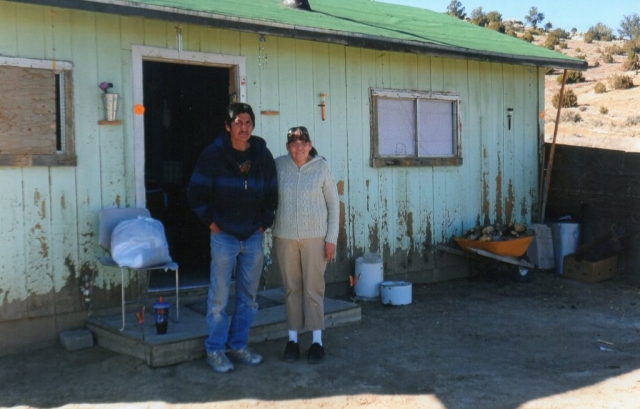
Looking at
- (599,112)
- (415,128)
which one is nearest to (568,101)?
(599,112)

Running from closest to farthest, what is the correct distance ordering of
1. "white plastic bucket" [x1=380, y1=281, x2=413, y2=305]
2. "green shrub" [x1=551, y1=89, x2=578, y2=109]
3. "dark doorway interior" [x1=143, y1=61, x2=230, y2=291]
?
"white plastic bucket" [x1=380, y1=281, x2=413, y2=305] < "dark doorway interior" [x1=143, y1=61, x2=230, y2=291] < "green shrub" [x1=551, y1=89, x2=578, y2=109]

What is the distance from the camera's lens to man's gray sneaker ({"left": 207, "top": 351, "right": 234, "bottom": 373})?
4934 millimetres

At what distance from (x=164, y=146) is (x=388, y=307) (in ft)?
12.3

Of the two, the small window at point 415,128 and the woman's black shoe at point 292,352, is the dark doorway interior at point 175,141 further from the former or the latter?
the woman's black shoe at point 292,352

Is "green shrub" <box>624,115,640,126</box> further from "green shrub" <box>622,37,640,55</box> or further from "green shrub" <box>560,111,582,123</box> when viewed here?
"green shrub" <box>622,37,640,55</box>

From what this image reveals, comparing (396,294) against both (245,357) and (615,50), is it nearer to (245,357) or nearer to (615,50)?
(245,357)

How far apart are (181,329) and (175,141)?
414 cm

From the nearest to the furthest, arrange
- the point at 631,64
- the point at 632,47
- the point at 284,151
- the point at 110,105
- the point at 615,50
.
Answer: the point at 110,105 → the point at 284,151 → the point at 631,64 → the point at 632,47 → the point at 615,50

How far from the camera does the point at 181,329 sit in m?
5.44

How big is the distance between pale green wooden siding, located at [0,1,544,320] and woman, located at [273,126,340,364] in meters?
1.77

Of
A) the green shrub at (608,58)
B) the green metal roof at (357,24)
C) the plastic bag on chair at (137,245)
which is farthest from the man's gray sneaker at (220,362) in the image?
the green shrub at (608,58)

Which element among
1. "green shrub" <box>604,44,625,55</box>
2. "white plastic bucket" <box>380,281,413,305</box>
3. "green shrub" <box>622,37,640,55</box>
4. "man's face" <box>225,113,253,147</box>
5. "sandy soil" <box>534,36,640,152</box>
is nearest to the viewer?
"man's face" <box>225,113,253,147</box>

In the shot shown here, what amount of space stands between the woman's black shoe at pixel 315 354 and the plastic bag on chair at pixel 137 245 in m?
1.36

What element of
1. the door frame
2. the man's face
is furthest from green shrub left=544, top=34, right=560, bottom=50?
the man's face
